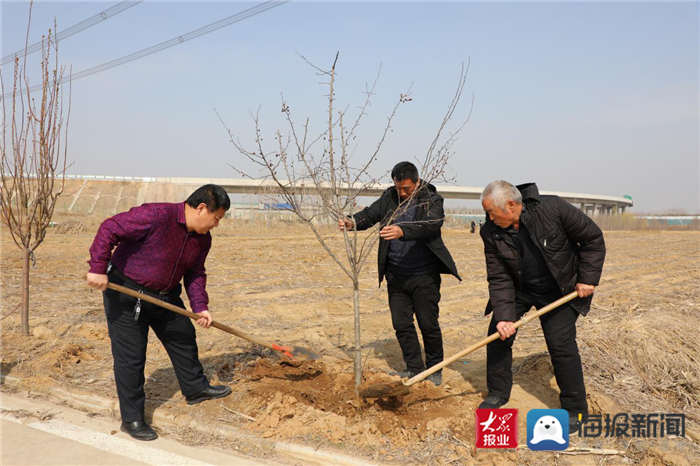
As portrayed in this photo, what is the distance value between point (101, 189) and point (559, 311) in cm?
4505

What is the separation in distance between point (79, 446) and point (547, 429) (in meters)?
3.43

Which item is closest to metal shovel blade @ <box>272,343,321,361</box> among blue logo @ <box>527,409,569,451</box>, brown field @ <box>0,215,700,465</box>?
brown field @ <box>0,215,700,465</box>

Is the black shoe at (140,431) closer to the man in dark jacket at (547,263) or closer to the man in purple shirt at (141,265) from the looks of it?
the man in purple shirt at (141,265)

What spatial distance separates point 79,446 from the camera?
3.64 m

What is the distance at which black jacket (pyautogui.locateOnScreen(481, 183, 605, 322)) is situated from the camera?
12.4ft

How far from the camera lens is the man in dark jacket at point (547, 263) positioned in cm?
377

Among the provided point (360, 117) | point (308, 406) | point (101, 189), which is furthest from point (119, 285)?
point (101, 189)

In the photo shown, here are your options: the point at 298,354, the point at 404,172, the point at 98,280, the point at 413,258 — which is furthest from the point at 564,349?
the point at 98,280

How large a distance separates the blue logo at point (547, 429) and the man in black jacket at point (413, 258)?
40.3 inches

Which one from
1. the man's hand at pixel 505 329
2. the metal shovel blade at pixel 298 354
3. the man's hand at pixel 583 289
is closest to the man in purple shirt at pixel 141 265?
the metal shovel blade at pixel 298 354

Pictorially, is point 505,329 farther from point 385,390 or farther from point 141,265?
point 141,265

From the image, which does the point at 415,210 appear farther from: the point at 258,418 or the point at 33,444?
the point at 33,444

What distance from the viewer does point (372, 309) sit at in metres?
8.48

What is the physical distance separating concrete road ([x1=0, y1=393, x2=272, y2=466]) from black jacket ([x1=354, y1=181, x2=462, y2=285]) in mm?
2155
